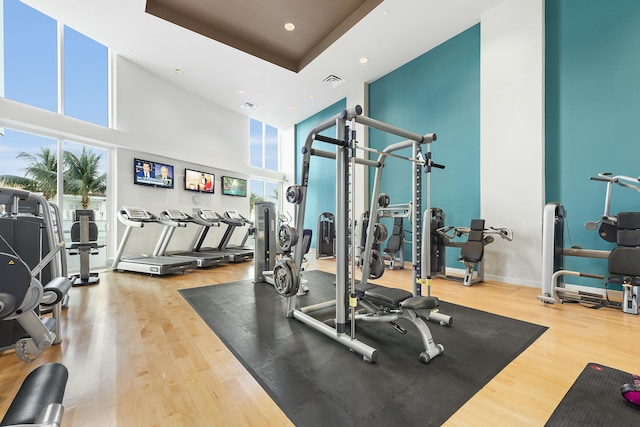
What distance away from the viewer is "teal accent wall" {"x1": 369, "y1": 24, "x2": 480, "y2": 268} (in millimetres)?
5238

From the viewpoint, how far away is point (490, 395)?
1668 mm

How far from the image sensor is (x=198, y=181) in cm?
777

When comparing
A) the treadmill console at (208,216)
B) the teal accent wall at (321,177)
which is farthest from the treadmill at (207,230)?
the teal accent wall at (321,177)

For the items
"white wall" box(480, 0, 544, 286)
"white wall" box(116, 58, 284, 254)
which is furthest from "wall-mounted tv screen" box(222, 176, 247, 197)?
"white wall" box(480, 0, 544, 286)

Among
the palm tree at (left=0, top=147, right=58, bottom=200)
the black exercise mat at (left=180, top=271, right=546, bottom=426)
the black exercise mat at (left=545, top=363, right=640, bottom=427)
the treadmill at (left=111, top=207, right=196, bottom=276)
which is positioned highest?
the palm tree at (left=0, top=147, right=58, bottom=200)

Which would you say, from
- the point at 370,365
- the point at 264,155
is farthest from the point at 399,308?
the point at 264,155

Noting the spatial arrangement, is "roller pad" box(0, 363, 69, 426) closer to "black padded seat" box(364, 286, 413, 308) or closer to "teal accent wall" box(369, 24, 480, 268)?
"black padded seat" box(364, 286, 413, 308)

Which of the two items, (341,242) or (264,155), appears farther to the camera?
(264,155)

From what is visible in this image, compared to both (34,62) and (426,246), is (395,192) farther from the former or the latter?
(34,62)

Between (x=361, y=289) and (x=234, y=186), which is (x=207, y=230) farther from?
(x=361, y=289)

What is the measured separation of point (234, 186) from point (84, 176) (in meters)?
3.85

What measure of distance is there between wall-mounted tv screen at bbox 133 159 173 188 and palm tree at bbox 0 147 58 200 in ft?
4.61

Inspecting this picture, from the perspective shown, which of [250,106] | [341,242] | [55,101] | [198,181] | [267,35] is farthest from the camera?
[250,106]

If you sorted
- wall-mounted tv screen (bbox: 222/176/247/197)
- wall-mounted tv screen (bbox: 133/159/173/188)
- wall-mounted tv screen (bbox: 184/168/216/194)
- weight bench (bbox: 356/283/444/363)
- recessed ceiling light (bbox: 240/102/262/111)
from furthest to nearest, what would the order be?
1. wall-mounted tv screen (bbox: 222/176/247/197)
2. recessed ceiling light (bbox: 240/102/262/111)
3. wall-mounted tv screen (bbox: 184/168/216/194)
4. wall-mounted tv screen (bbox: 133/159/173/188)
5. weight bench (bbox: 356/283/444/363)
